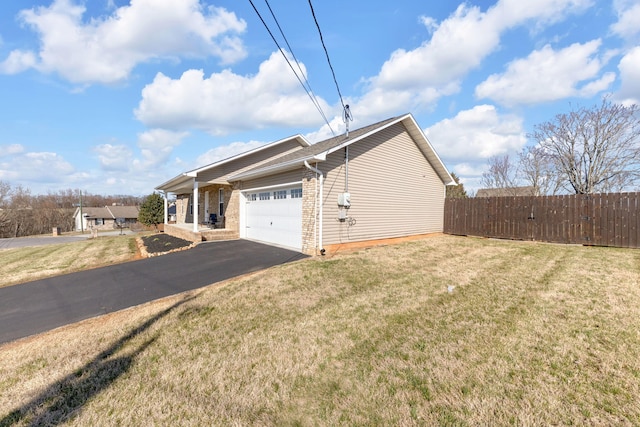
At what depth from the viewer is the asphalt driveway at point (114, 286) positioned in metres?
5.12

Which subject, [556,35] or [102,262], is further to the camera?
[556,35]

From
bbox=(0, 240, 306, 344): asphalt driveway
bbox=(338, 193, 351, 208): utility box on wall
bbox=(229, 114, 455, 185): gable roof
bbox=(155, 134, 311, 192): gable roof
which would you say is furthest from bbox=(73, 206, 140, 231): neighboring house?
bbox=(338, 193, 351, 208): utility box on wall

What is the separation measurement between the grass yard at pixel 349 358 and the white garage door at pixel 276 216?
401 centimetres

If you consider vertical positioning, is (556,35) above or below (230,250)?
above

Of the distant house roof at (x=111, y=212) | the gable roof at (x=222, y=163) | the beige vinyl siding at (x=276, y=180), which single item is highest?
the gable roof at (x=222, y=163)

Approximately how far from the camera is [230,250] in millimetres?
10258

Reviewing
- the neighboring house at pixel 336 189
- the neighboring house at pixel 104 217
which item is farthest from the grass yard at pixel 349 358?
the neighboring house at pixel 104 217

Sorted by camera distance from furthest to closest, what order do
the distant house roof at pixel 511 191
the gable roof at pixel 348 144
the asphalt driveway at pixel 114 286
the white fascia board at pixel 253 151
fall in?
the distant house roof at pixel 511 191 → the white fascia board at pixel 253 151 → the gable roof at pixel 348 144 → the asphalt driveway at pixel 114 286

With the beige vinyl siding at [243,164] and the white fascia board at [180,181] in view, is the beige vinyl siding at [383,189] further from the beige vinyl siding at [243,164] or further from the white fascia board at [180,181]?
the white fascia board at [180,181]

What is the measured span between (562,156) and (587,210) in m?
11.8

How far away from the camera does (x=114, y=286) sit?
263 inches

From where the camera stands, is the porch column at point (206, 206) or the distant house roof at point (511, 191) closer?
the porch column at point (206, 206)

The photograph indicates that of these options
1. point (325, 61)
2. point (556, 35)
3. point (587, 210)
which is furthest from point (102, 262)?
point (556, 35)

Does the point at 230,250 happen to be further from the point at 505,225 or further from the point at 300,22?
the point at 505,225
